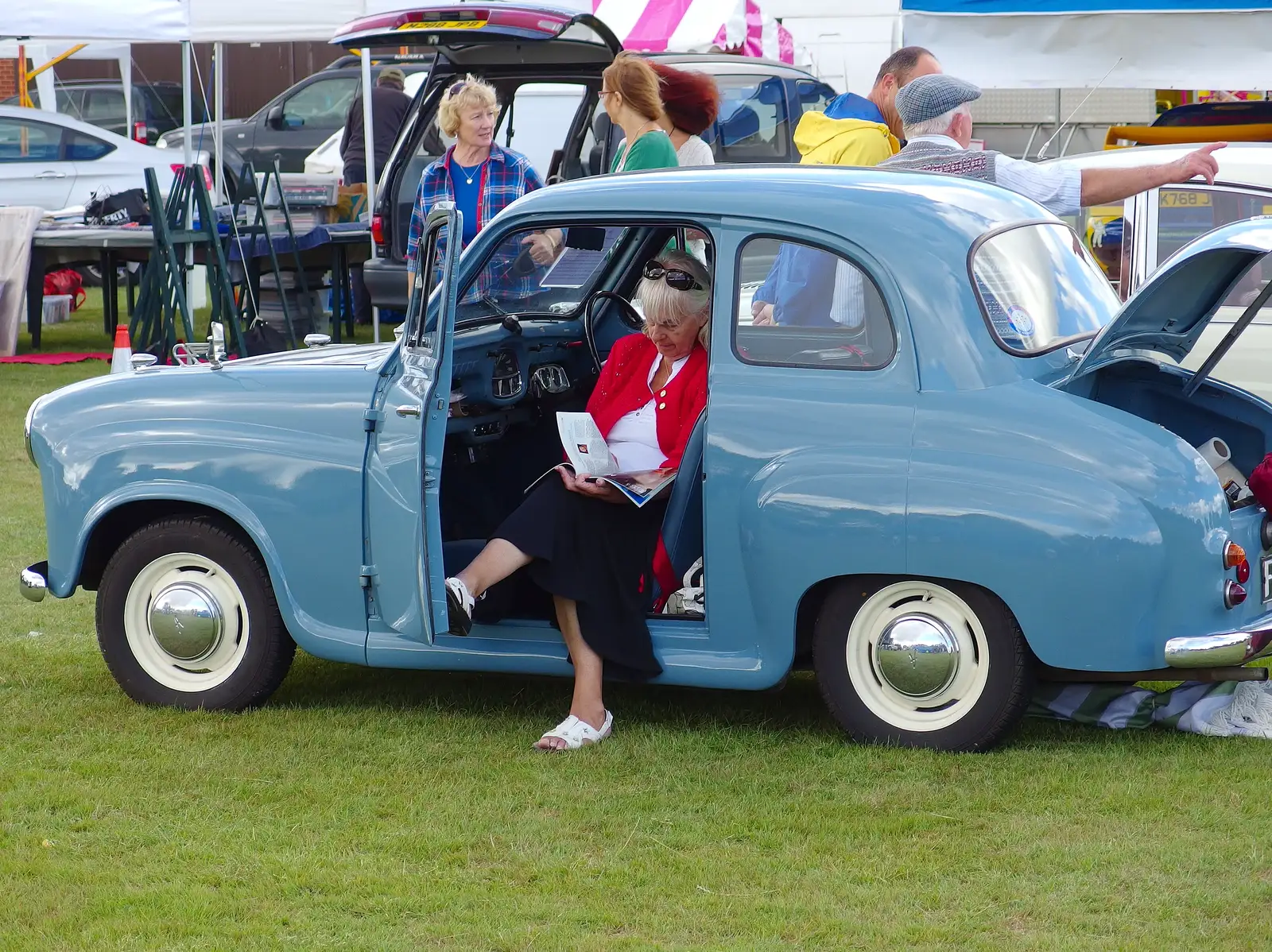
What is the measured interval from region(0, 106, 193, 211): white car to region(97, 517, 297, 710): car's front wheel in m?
13.7

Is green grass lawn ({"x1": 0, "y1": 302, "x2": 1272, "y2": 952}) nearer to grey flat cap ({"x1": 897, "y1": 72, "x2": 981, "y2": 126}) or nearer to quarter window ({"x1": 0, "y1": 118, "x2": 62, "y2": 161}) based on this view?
grey flat cap ({"x1": 897, "y1": 72, "x2": 981, "y2": 126})

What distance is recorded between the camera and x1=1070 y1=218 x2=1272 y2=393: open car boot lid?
4.62 m

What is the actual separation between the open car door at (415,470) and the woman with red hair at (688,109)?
11.1ft

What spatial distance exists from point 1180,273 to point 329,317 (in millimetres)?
11459

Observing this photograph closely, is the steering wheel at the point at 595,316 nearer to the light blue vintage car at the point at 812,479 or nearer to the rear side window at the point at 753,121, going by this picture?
the light blue vintage car at the point at 812,479

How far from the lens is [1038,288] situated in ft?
16.9

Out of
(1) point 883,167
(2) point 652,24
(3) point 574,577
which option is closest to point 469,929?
(3) point 574,577

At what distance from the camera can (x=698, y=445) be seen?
5098mm

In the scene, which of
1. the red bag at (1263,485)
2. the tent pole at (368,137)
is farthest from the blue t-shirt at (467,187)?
the tent pole at (368,137)

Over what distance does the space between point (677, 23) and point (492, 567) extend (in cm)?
1189

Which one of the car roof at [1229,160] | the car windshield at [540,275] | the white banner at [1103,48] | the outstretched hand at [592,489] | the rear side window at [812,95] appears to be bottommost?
the outstretched hand at [592,489]

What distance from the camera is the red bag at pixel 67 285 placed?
17986 mm

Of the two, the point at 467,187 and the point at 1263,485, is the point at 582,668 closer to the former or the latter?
the point at 1263,485

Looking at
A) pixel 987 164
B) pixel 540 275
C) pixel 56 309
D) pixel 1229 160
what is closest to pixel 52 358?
pixel 56 309
